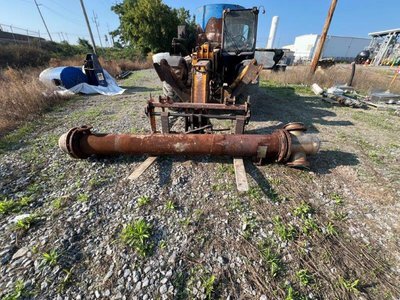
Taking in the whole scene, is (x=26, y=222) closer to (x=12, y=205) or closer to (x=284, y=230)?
(x=12, y=205)

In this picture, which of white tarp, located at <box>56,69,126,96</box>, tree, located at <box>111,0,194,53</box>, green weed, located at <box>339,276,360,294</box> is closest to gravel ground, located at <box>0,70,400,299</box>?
green weed, located at <box>339,276,360,294</box>

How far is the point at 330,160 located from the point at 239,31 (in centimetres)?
382

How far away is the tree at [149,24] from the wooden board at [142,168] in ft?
81.3

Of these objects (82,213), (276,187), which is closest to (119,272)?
(82,213)

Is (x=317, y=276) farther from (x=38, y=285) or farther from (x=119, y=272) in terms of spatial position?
(x=38, y=285)

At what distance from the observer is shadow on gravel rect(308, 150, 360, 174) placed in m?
3.11

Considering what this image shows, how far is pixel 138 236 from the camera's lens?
191 centimetres

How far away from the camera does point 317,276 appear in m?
1.66

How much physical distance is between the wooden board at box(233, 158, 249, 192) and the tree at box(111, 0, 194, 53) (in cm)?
2525

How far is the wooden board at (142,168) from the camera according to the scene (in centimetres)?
267

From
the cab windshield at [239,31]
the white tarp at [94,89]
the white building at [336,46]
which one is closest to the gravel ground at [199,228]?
the cab windshield at [239,31]

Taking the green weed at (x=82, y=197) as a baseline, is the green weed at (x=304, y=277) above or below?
below

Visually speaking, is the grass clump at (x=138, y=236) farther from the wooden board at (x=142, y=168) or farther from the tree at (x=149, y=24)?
the tree at (x=149, y=24)

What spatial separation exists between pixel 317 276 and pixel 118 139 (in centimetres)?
275
